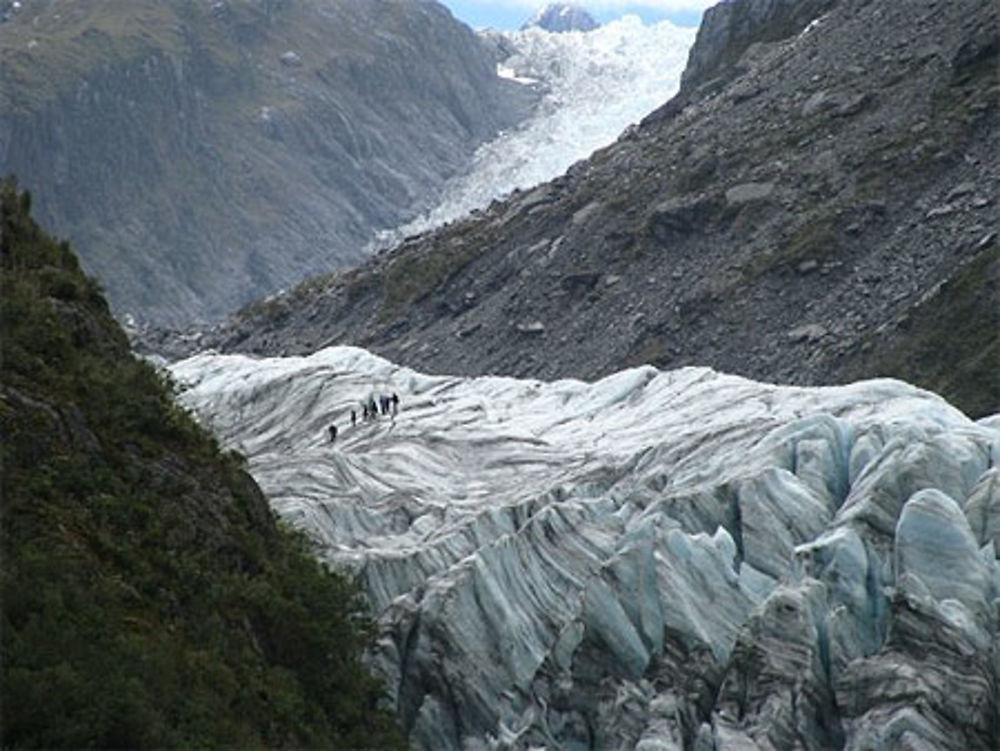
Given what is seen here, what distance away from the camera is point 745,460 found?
1380 inches

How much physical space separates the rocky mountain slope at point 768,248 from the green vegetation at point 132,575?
32.5 m

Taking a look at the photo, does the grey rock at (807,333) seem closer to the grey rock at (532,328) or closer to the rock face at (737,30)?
the grey rock at (532,328)

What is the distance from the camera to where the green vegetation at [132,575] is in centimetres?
1989

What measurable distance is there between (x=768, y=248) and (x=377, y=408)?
32.8 m

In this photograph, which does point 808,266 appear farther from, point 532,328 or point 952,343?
point 532,328

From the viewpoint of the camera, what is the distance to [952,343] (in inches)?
2375

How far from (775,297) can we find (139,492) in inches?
1942

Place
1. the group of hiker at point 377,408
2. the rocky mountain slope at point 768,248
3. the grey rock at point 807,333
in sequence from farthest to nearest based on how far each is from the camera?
the grey rock at point 807,333 → the rocky mountain slope at point 768,248 → the group of hiker at point 377,408

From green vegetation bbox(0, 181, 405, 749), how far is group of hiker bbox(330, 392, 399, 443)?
49.7 feet

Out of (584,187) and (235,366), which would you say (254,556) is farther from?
(584,187)

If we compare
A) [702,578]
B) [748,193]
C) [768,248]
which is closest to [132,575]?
[702,578]

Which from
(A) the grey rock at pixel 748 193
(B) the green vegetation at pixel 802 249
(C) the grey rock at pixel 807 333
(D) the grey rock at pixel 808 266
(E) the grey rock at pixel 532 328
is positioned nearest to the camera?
(C) the grey rock at pixel 807 333

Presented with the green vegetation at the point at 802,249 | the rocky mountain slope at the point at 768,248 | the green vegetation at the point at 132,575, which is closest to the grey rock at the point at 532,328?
the rocky mountain slope at the point at 768,248

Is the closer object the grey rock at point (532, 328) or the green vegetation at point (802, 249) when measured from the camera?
the green vegetation at point (802, 249)
